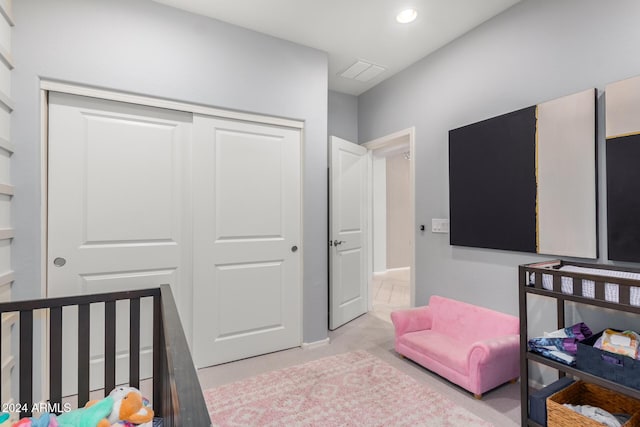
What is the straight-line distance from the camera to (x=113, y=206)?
7.06 feet

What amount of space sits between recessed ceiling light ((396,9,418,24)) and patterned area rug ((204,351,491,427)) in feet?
8.61

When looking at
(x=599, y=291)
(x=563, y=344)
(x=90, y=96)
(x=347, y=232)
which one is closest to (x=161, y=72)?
(x=90, y=96)

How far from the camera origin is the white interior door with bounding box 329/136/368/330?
10.5 feet

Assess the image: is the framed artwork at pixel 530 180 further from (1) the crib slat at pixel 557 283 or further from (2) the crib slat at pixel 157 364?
(2) the crib slat at pixel 157 364

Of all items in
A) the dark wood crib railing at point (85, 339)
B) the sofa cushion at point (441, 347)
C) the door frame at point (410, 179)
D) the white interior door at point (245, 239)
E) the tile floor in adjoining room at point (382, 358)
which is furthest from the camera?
the door frame at point (410, 179)

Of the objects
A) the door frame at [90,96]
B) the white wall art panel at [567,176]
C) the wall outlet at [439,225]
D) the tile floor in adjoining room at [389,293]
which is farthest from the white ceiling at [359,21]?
the tile floor in adjoining room at [389,293]

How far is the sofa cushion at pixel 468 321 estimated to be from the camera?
7.36 feet

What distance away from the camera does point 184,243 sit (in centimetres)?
237

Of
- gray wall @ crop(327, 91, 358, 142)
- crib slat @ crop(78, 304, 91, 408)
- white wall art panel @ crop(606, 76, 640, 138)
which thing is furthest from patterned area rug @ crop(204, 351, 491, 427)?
gray wall @ crop(327, 91, 358, 142)

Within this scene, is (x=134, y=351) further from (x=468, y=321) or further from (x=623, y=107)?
(x=623, y=107)

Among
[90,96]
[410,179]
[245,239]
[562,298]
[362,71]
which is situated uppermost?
[362,71]

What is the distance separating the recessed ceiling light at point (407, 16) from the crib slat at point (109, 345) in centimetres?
259

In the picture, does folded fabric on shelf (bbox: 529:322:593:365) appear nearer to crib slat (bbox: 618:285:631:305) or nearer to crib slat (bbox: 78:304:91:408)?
crib slat (bbox: 618:285:631:305)

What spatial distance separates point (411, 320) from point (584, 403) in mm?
1135
